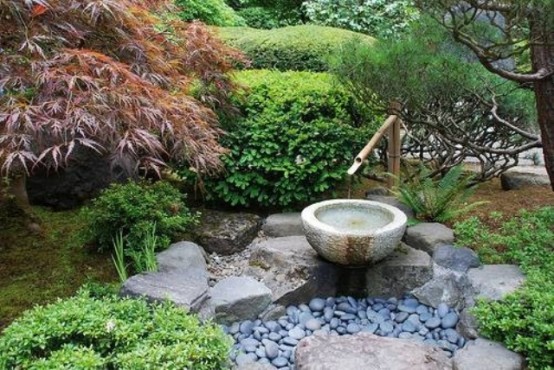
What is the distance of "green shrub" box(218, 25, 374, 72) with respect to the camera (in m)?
4.77

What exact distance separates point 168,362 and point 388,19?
6.33m

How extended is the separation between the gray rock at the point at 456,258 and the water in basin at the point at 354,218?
0.36 metres

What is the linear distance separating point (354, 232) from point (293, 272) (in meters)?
0.48

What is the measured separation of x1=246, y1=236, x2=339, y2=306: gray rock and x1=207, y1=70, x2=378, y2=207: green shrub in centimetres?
56

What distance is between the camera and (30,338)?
2.04m

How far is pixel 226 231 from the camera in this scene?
3.50m

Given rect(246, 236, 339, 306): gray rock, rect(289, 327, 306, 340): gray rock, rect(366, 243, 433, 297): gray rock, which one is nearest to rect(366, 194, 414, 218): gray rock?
rect(366, 243, 433, 297): gray rock

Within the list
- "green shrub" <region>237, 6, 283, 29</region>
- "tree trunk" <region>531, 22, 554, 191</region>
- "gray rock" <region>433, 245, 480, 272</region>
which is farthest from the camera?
"green shrub" <region>237, 6, 283, 29</region>

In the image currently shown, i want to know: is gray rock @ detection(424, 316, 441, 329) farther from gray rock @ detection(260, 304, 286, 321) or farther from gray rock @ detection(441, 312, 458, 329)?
gray rock @ detection(260, 304, 286, 321)

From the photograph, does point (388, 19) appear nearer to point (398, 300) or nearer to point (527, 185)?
point (527, 185)

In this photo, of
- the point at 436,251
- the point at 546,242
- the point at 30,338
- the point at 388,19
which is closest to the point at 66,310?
the point at 30,338

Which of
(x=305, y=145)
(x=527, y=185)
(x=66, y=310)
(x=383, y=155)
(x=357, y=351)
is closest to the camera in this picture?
(x=66, y=310)

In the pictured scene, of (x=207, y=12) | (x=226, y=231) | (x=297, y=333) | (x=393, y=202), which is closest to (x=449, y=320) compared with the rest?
(x=297, y=333)

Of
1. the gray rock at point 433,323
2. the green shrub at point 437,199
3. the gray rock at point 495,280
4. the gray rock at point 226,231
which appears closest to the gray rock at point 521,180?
the green shrub at point 437,199
